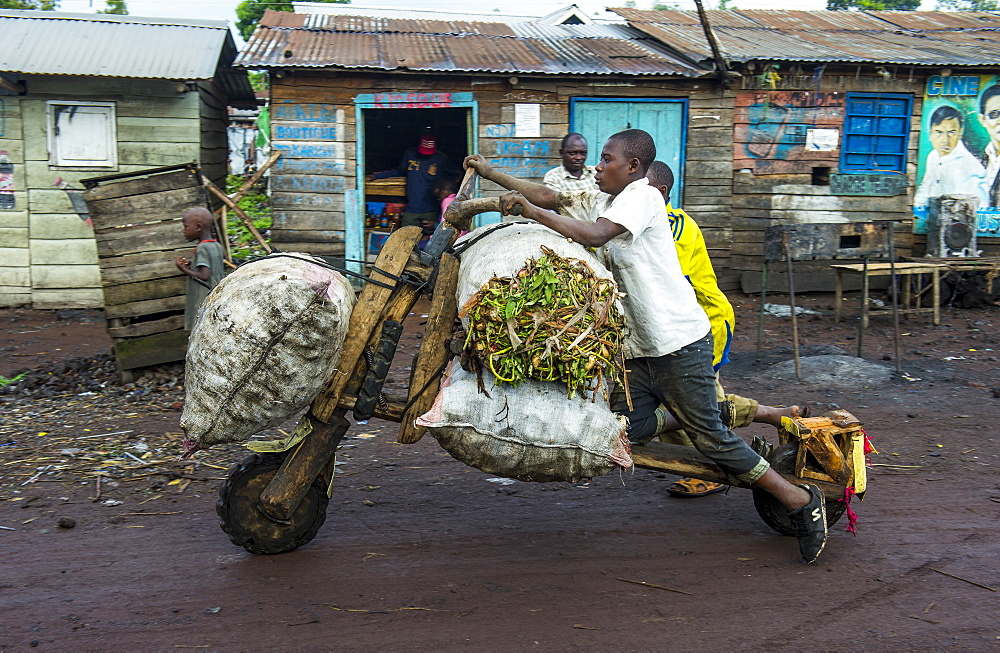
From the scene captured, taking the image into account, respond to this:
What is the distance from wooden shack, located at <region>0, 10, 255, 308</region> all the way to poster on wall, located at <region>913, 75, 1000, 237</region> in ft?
34.3

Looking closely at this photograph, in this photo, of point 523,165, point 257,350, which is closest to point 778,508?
point 257,350

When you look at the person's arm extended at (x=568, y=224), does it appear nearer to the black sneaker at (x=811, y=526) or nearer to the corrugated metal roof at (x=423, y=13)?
the black sneaker at (x=811, y=526)

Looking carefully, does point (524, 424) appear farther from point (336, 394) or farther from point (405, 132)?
point (405, 132)

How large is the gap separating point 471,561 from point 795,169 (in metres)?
9.76

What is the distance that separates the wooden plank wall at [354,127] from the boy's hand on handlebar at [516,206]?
7.79 metres

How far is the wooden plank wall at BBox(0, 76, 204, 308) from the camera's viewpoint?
10.4m

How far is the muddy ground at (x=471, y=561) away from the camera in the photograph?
321cm

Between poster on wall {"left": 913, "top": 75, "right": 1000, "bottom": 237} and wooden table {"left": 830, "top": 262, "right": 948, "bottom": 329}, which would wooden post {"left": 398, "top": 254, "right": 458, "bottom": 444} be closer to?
wooden table {"left": 830, "top": 262, "right": 948, "bottom": 329}

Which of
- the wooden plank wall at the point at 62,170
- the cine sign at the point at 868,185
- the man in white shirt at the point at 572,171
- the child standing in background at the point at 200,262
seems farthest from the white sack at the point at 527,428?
the cine sign at the point at 868,185

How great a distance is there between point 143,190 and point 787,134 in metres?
8.87

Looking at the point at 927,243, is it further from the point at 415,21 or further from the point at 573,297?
the point at 573,297

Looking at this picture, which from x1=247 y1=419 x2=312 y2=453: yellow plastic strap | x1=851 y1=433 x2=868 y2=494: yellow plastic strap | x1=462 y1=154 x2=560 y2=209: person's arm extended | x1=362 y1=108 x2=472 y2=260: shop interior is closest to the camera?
x1=247 y1=419 x2=312 y2=453: yellow plastic strap

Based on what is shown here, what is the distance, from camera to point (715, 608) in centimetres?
342

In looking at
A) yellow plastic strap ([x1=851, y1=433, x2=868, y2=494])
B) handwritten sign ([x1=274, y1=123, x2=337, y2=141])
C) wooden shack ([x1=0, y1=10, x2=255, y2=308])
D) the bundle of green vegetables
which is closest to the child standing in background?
the bundle of green vegetables
